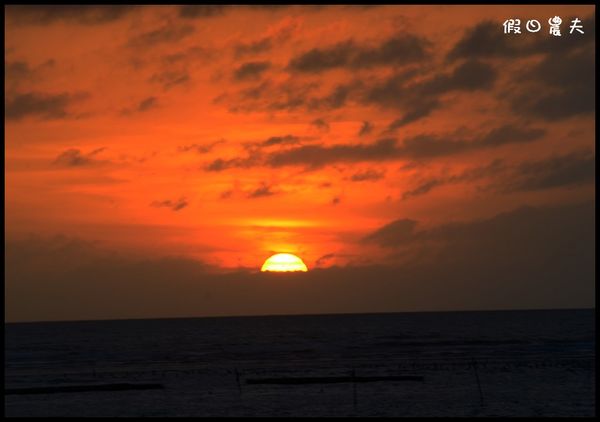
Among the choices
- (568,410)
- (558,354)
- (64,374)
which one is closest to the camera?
(568,410)

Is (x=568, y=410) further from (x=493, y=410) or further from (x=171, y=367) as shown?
(x=171, y=367)

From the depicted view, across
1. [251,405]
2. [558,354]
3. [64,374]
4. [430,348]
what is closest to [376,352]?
[430,348]

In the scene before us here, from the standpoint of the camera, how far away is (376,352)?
5389 inches

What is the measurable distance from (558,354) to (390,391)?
187 feet

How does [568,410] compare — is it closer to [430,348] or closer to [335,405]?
[335,405]

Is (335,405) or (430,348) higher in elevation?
(430,348)

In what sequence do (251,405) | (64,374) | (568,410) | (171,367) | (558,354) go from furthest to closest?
(558,354) < (171,367) < (64,374) < (251,405) < (568,410)

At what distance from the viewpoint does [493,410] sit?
2422 inches

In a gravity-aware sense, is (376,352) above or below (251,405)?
above

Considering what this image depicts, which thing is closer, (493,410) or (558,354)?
(493,410)

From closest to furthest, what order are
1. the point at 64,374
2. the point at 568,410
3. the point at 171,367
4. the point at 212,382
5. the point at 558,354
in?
the point at 568,410 → the point at 212,382 → the point at 64,374 → the point at 171,367 → the point at 558,354

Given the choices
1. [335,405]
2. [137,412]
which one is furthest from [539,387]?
[137,412]

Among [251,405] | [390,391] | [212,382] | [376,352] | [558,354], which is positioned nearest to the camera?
[251,405]

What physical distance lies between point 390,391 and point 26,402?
1168 inches
